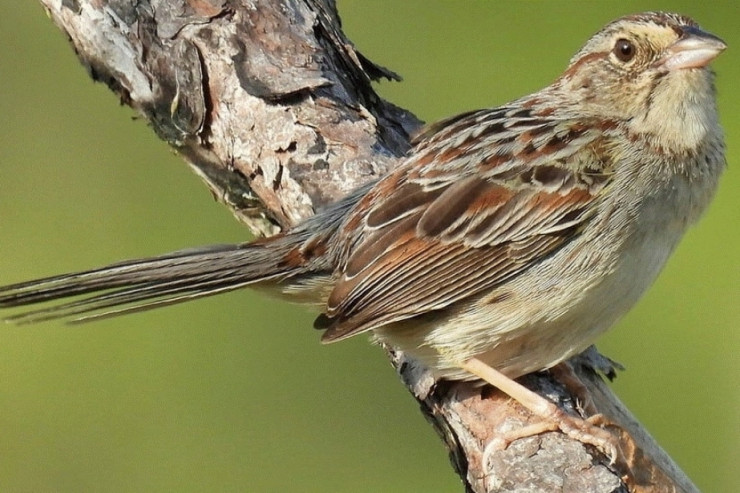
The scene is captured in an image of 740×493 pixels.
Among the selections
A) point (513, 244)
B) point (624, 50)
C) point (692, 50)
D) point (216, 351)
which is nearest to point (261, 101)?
point (513, 244)

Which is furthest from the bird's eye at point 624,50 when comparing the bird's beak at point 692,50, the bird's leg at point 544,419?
the bird's leg at point 544,419

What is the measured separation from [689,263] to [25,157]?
3.62 m

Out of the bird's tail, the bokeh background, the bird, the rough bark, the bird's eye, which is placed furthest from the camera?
the bokeh background

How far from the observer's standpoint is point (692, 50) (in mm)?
4031

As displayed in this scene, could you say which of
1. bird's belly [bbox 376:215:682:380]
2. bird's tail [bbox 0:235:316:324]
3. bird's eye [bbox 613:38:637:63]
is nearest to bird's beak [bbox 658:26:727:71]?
bird's eye [bbox 613:38:637:63]

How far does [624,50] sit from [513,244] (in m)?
0.71

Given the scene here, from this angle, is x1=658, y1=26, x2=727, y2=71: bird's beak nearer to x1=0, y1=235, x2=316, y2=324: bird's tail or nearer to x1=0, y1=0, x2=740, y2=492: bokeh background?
x1=0, y1=235, x2=316, y2=324: bird's tail

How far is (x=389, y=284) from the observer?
4.04 meters

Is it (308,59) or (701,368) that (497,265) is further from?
(701,368)

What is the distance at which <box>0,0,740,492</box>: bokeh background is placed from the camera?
6.25m

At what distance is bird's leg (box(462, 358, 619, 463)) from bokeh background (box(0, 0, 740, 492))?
2.10 metres

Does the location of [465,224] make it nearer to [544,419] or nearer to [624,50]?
[544,419]

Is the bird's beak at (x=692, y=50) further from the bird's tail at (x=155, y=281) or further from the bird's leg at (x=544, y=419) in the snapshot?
the bird's tail at (x=155, y=281)

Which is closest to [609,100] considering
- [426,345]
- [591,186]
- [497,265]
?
[591,186]
